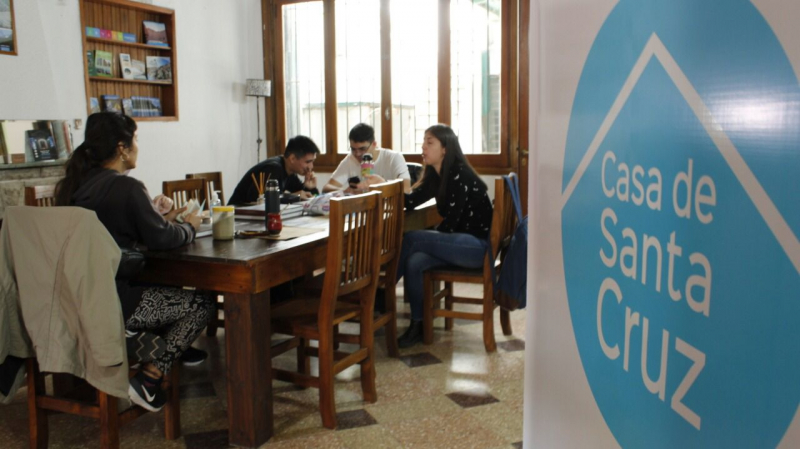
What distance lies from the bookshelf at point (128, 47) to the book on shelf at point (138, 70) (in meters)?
0.04

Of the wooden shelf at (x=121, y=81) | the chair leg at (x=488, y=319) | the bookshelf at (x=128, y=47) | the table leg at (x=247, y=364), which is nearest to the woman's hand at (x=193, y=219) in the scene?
the table leg at (x=247, y=364)

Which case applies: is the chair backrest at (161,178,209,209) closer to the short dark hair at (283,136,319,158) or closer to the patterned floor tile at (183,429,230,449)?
the short dark hair at (283,136,319,158)

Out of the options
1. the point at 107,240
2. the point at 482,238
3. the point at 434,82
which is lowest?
the point at 482,238

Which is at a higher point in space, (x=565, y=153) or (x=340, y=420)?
(x=565, y=153)

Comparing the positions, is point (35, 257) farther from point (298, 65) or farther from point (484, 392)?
point (298, 65)

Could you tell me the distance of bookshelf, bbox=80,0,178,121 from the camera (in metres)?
5.06

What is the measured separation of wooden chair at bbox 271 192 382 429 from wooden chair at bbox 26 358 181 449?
0.39 m

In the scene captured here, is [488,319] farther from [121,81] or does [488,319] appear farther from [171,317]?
[121,81]

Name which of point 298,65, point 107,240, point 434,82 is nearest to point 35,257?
point 107,240

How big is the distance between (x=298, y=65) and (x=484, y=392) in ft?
14.8

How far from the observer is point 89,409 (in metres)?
2.17

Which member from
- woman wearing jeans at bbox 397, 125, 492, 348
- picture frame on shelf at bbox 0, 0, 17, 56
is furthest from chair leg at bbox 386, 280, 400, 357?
picture frame on shelf at bbox 0, 0, 17, 56

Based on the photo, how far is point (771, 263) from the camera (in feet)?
1.25

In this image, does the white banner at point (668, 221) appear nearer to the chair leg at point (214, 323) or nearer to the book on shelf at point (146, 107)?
the chair leg at point (214, 323)
